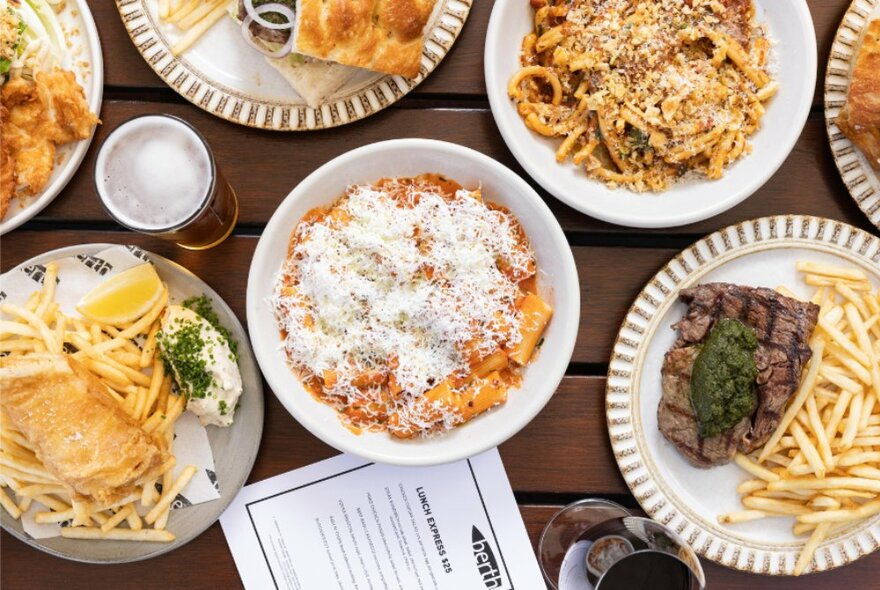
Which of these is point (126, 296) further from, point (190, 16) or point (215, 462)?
point (190, 16)

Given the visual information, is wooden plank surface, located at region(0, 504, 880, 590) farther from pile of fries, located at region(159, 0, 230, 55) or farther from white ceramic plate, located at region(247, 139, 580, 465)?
pile of fries, located at region(159, 0, 230, 55)

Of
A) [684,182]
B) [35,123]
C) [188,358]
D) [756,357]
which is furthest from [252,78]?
[756,357]

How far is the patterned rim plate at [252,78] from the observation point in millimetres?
2084

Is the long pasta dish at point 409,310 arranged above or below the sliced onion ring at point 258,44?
below

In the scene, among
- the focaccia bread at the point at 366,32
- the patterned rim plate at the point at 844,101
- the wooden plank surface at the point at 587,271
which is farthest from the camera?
the wooden plank surface at the point at 587,271

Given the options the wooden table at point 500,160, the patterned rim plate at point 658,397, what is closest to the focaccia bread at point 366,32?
the wooden table at point 500,160

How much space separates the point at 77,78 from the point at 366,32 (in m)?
0.84

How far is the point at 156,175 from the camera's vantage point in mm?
1953

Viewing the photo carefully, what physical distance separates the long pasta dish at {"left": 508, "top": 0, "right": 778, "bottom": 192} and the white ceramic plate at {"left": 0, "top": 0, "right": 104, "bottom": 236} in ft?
3.78

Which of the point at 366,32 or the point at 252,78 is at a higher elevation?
the point at 366,32

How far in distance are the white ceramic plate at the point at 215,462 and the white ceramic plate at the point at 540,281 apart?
20cm

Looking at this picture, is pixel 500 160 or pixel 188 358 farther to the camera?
pixel 500 160

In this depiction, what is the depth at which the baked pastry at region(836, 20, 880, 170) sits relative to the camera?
78.2 inches

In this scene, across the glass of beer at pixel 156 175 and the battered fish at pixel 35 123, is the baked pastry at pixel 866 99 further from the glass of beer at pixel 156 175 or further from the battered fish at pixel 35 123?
the battered fish at pixel 35 123
